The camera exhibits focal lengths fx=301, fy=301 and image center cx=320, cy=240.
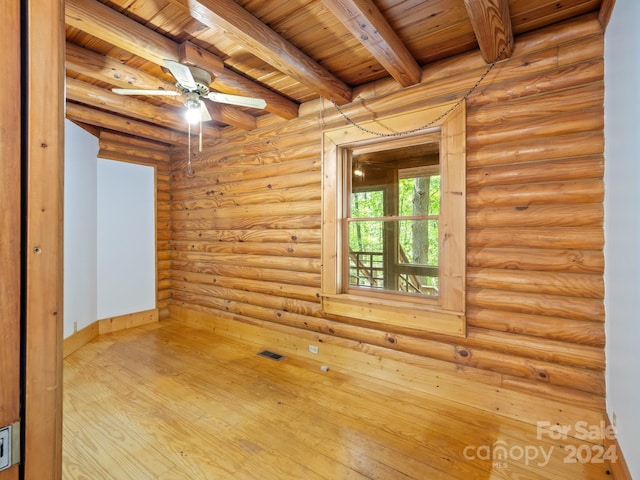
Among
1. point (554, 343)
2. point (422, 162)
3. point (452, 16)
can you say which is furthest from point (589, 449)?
point (452, 16)

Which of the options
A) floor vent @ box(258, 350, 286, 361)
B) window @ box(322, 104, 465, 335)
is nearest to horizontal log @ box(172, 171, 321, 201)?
window @ box(322, 104, 465, 335)

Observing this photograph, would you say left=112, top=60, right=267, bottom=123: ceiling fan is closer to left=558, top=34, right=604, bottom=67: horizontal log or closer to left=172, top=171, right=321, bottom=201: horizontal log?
left=172, top=171, right=321, bottom=201: horizontal log

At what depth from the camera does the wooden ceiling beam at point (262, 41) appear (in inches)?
70.1

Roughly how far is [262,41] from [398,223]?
6.18 ft

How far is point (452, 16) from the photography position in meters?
2.00

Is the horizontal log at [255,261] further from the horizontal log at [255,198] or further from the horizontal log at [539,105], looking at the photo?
the horizontal log at [539,105]

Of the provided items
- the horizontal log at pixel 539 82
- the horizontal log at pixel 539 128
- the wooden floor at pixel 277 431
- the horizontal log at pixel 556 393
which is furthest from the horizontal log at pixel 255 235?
the horizontal log at pixel 556 393

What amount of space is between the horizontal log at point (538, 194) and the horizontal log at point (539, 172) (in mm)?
37

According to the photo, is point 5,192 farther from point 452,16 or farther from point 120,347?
point 120,347

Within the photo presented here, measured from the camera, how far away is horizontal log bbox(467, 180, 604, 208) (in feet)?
6.51

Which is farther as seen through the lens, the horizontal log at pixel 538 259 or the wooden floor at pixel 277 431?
the horizontal log at pixel 538 259

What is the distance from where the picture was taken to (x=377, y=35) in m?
1.97

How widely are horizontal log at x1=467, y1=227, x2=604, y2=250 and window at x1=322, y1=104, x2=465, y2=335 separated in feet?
0.51

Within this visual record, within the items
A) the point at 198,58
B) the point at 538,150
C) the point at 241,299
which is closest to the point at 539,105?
the point at 538,150
